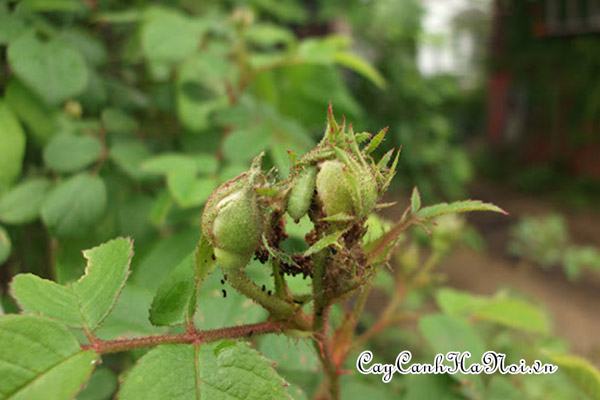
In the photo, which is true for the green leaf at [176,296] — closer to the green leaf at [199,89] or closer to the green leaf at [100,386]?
the green leaf at [100,386]

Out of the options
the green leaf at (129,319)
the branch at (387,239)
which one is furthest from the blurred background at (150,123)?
the branch at (387,239)

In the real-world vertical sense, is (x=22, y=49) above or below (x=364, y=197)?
above

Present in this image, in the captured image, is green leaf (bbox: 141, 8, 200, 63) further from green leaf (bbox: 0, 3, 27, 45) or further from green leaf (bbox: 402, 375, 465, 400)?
green leaf (bbox: 402, 375, 465, 400)

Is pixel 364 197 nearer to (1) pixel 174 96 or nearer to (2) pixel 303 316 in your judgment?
(2) pixel 303 316

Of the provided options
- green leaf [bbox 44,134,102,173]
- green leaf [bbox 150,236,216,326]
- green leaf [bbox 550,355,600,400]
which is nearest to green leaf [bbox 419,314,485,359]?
green leaf [bbox 550,355,600,400]

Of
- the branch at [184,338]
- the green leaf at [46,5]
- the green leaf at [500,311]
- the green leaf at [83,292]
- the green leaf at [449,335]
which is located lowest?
the green leaf at [500,311]

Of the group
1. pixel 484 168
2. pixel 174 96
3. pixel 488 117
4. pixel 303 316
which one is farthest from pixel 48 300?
pixel 488 117
